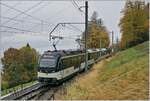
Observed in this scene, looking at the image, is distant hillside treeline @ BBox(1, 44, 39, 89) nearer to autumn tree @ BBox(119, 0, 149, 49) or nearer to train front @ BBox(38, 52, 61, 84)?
autumn tree @ BBox(119, 0, 149, 49)

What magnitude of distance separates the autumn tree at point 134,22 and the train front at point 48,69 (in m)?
30.7

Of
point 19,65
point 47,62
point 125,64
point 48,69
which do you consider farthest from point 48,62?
point 19,65

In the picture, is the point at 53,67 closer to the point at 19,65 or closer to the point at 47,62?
the point at 47,62

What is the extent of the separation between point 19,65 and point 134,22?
89.9 feet

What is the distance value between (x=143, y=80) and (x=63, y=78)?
15399 mm

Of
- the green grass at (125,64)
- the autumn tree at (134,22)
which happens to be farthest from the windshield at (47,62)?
the autumn tree at (134,22)

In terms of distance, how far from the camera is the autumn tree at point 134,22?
197 ft

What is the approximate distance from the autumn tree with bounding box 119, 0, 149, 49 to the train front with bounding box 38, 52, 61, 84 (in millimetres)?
30669

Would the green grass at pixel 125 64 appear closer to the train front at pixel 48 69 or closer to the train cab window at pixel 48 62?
the train front at pixel 48 69

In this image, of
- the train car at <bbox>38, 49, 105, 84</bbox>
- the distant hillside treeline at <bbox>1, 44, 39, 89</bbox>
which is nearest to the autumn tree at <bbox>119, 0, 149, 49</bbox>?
the distant hillside treeline at <bbox>1, 44, 39, 89</bbox>

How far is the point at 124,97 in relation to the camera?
1387 cm

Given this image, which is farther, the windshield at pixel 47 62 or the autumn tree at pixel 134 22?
the autumn tree at pixel 134 22

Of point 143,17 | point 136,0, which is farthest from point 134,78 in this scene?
point 136,0

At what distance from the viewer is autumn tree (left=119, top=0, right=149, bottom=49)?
6006cm
